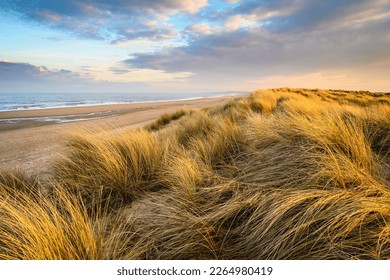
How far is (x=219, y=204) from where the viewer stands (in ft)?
5.57

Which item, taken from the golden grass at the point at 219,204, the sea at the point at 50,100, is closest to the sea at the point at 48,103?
the sea at the point at 50,100

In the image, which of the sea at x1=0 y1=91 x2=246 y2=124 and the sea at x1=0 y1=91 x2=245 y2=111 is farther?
the sea at x1=0 y1=91 x2=245 y2=111

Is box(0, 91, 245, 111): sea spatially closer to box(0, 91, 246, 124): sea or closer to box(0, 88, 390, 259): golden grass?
box(0, 91, 246, 124): sea

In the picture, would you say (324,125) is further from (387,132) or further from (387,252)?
(387,252)

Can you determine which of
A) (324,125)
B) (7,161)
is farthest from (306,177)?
(7,161)

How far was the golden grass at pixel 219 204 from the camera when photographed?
1288mm

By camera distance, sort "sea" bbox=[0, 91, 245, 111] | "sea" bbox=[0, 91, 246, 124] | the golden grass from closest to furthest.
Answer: the golden grass
"sea" bbox=[0, 91, 246, 124]
"sea" bbox=[0, 91, 245, 111]

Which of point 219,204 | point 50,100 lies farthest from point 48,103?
point 219,204

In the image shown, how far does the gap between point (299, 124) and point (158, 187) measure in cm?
176

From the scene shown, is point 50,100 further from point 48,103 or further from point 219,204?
point 219,204

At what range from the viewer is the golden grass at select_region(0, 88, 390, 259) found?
1.29m

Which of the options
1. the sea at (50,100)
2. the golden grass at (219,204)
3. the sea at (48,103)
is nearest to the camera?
the golden grass at (219,204)

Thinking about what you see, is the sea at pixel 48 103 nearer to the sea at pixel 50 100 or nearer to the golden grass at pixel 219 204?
the sea at pixel 50 100

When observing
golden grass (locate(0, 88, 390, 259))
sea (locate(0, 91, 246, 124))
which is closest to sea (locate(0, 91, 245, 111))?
sea (locate(0, 91, 246, 124))
